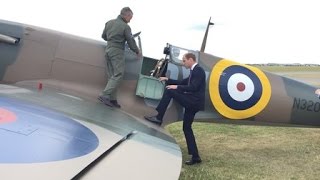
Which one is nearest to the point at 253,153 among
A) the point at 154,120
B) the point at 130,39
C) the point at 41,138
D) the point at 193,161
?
the point at 193,161

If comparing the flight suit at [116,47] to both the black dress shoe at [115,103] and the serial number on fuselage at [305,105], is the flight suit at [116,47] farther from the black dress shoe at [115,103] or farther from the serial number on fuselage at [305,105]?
the serial number on fuselage at [305,105]

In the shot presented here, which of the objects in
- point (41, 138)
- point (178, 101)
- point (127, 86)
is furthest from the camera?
point (127, 86)

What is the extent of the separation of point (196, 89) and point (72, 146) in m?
3.06

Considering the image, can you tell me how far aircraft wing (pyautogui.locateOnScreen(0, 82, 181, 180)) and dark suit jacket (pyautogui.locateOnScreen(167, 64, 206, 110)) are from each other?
1.24 metres

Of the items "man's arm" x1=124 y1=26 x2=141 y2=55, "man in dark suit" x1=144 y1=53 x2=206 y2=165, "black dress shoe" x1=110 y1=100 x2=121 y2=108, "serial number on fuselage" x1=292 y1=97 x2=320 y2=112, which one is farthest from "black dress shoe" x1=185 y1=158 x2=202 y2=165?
"serial number on fuselage" x1=292 y1=97 x2=320 y2=112

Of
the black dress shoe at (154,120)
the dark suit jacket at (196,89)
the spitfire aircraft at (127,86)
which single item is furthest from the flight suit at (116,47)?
the dark suit jacket at (196,89)

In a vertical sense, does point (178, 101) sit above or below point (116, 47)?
below

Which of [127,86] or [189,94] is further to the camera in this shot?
[127,86]

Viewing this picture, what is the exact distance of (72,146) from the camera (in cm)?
313

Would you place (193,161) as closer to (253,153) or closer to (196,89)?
(196,89)

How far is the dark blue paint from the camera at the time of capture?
272 centimetres

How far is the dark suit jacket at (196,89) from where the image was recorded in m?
5.92

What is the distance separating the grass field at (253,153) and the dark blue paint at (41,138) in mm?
2087

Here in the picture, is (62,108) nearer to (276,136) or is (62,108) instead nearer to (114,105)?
(114,105)
